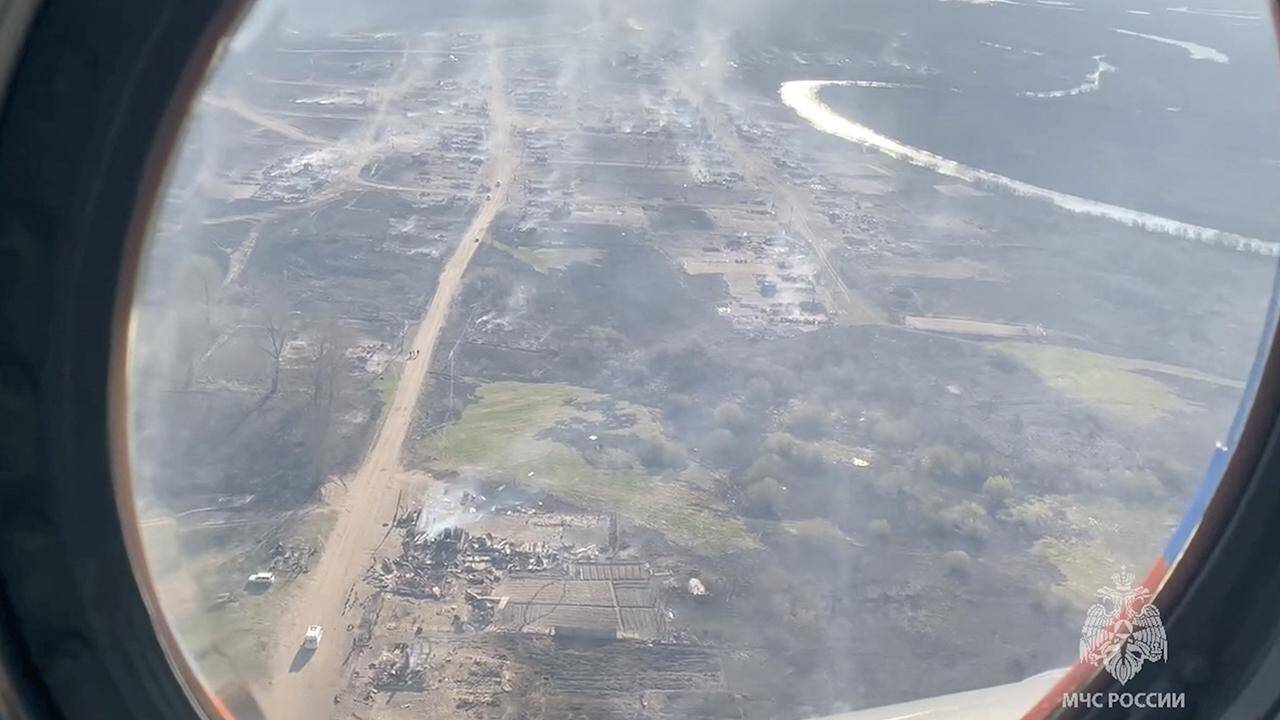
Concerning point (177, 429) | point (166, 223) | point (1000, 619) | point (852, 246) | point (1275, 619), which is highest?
point (166, 223)

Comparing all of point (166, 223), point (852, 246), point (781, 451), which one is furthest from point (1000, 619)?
point (166, 223)

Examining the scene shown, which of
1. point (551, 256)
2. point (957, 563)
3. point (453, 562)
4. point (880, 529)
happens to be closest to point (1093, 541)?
point (957, 563)

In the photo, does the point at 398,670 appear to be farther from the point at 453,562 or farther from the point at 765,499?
the point at 765,499

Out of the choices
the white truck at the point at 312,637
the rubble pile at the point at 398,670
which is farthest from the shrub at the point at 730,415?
the white truck at the point at 312,637

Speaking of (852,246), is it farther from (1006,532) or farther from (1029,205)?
(1006,532)

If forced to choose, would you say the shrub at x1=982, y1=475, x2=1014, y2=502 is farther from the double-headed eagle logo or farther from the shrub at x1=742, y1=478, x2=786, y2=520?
the double-headed eagle logo

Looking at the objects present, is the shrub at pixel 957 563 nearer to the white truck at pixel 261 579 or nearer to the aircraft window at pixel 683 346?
the aircraft window at pixel 683 346
